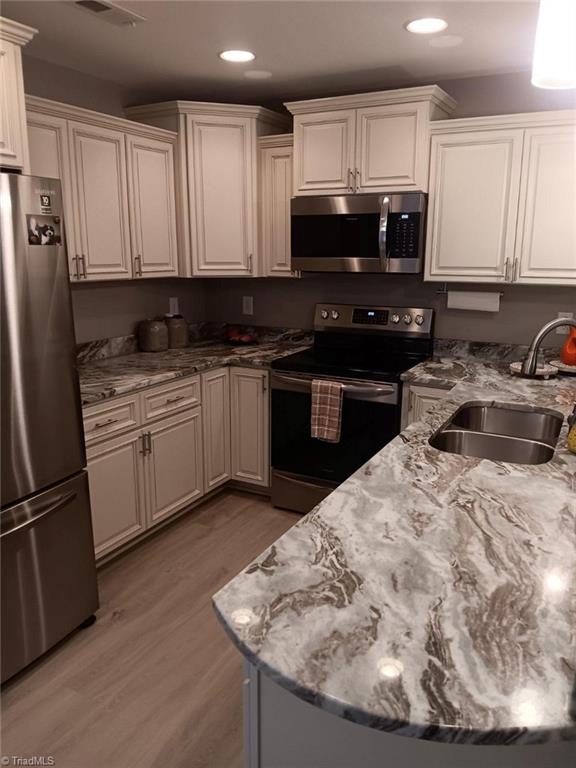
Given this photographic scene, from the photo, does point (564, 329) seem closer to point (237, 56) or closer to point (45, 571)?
point (237, 56)

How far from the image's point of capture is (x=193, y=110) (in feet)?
10.9

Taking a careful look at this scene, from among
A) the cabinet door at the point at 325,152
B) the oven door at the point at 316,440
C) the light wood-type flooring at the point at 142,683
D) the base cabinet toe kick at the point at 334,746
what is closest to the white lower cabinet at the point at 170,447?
the oven door at the point at 316,440

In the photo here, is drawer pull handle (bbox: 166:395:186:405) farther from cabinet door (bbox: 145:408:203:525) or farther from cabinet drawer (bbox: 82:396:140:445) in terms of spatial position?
cabinet drawer (bbox: 82:396:140:445)

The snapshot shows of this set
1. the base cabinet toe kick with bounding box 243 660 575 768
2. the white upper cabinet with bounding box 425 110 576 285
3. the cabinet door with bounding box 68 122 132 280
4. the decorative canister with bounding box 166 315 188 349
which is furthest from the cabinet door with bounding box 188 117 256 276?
the base cabinet toe kick with bounding box 243 660 575 768

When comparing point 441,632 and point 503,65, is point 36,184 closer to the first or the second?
point 441,632

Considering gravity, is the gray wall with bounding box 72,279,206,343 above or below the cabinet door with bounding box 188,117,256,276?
below

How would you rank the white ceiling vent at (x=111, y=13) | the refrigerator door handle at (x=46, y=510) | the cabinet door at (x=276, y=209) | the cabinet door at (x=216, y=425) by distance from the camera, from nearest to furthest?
the refrigerator door handle at (x=46, y=510)
the white ceiling vent at (x=111, y=13)
the cabinet door at (x=216, y=425)
the cabinet door at (x=276, y=209)

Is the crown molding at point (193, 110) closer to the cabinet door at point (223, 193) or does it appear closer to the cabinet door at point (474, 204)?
the cabinet door at point (223, 193)

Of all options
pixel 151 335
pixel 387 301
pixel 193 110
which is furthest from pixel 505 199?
pixel 151 335

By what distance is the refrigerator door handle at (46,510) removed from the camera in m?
2.01

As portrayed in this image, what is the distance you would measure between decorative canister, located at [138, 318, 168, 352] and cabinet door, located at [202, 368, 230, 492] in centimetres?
47

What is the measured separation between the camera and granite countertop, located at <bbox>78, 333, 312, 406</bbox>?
108 inches

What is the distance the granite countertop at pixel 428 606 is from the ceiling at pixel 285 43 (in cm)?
182

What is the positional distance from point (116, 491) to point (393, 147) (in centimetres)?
228
